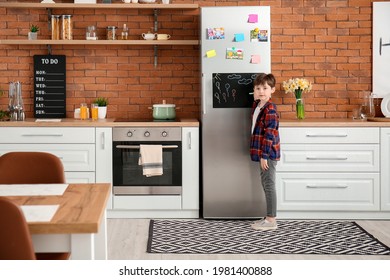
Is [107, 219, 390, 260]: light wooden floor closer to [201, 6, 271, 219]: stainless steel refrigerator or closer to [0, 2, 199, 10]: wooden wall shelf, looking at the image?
[201, 6, 271, 219]: stainless steel refrigerator

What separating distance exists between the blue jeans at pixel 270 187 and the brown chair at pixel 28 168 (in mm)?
2243

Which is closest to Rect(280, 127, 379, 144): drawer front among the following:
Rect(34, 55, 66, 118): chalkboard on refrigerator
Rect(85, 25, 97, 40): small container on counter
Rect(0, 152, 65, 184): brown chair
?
Rect(85, 25, 97, 40): small container on counter

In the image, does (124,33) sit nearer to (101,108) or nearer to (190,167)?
(101,108)

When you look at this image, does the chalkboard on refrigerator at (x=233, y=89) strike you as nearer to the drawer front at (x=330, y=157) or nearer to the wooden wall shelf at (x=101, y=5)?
the drawer front at (x=330, y=157)

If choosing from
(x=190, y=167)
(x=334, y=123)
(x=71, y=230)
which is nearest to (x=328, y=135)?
(x=334, y=123)

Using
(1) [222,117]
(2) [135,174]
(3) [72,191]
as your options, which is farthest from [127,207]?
(3) [72,191]

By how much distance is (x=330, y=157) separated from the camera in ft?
18.7

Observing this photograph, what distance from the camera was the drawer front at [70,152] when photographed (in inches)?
226

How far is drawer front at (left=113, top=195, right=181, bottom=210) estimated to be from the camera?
227 inches

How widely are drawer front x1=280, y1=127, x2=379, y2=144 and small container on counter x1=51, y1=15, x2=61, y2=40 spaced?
222 centimetres

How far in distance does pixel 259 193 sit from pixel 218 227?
0.50m

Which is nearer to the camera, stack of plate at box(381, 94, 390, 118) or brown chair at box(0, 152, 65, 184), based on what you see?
brown chair at box(0, 152, 65, 184)

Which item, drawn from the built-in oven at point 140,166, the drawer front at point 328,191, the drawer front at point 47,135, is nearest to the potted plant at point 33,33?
the drawer front at point 47,135

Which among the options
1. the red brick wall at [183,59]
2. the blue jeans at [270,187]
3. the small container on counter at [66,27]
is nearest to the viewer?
the blue jeans at [270,187]
